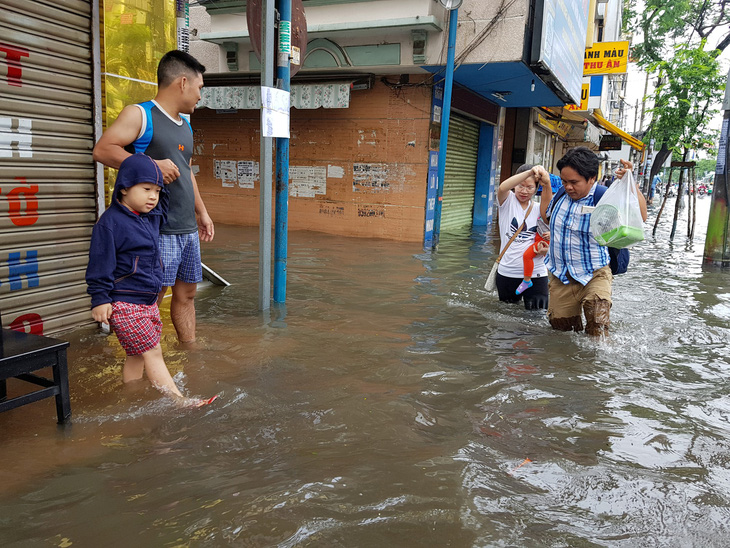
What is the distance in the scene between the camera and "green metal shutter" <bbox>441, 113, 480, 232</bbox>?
13.7 meters

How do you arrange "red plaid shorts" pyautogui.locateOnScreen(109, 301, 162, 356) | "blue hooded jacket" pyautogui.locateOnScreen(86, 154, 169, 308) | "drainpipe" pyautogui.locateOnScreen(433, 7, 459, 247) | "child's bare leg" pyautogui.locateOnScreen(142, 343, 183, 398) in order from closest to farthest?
"blue hooded jacket" pyautogui.locateOnScreen(86, 154, 169, 308), "red plaid shorts" pyautogui.locateOnScreen(109, 301, 162, 356), "child's bare leg" pyautogui.locateOnScreen(142, 343, 183, 398), "drainpipe" pyautogui.locateOnScreen(433, 7, 459, 247)

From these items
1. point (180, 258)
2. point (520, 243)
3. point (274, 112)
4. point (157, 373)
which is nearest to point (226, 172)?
point (274, 112)

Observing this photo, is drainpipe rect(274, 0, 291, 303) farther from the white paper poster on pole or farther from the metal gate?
the metal gate

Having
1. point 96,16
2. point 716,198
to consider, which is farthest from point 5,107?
point 716,198

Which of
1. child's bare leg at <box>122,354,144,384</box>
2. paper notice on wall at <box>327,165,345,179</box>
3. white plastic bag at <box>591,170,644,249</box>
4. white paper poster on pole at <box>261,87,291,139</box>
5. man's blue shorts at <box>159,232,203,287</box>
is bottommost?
child's bare leg at <box>122,354,144,384</box>

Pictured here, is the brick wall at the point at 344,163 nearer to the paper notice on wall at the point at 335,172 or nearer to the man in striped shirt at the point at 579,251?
the paper notice on wall at the point at 335,172

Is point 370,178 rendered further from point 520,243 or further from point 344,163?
point 520,243

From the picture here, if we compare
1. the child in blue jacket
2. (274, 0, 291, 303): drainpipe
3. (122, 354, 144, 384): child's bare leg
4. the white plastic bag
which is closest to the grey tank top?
the child in blue jacket

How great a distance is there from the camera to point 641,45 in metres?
25.5

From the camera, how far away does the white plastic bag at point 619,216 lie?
423 centimetres

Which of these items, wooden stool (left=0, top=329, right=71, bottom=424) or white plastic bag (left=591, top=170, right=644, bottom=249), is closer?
wooden stool (left=0, top=329, right=71, bottom=424)

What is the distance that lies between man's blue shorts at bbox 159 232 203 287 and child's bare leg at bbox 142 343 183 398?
19.5 inches

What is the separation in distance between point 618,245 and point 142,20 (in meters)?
4.35

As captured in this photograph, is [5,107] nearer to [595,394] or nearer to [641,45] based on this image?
→ [595,394]
